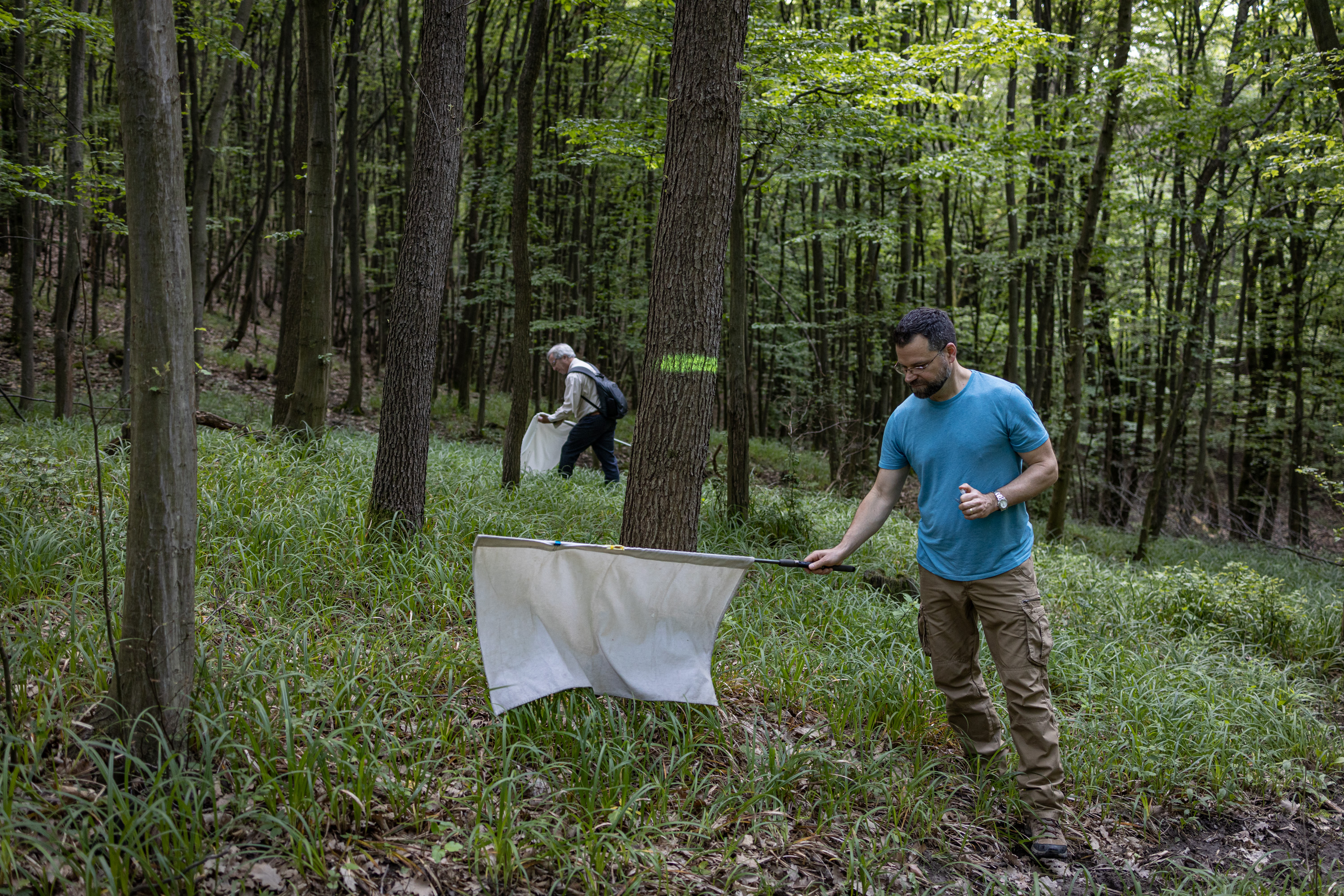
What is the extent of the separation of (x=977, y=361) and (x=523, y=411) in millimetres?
14897

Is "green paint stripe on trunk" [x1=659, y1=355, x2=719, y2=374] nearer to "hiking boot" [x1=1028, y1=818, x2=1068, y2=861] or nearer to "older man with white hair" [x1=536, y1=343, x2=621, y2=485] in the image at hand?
"hiking boot" [x1=1028, y1=818, x2=1068, y2=861]

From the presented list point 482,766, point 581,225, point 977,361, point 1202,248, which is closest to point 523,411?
point 482,766

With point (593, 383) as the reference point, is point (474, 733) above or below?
below

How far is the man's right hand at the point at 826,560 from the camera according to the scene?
3.20m

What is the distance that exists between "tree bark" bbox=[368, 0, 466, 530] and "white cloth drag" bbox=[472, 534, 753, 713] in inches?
87.0

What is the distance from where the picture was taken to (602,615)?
306 cm

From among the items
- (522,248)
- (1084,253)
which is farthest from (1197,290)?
(522,248)

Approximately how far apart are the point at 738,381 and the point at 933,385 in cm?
418

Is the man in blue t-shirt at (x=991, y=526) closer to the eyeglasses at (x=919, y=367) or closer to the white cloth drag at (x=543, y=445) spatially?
the eyeglasses at (x=919, y=367)

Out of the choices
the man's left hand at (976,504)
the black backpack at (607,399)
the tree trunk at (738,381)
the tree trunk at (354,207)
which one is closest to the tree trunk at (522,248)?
the black backpack at (607,399)

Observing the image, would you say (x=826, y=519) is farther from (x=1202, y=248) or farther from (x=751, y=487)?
(x=1202, y=248)

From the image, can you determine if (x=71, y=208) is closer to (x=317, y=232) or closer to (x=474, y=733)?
(x=317, y=232)

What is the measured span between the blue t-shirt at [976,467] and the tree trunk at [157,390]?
2773 millimetres

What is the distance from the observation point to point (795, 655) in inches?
163
